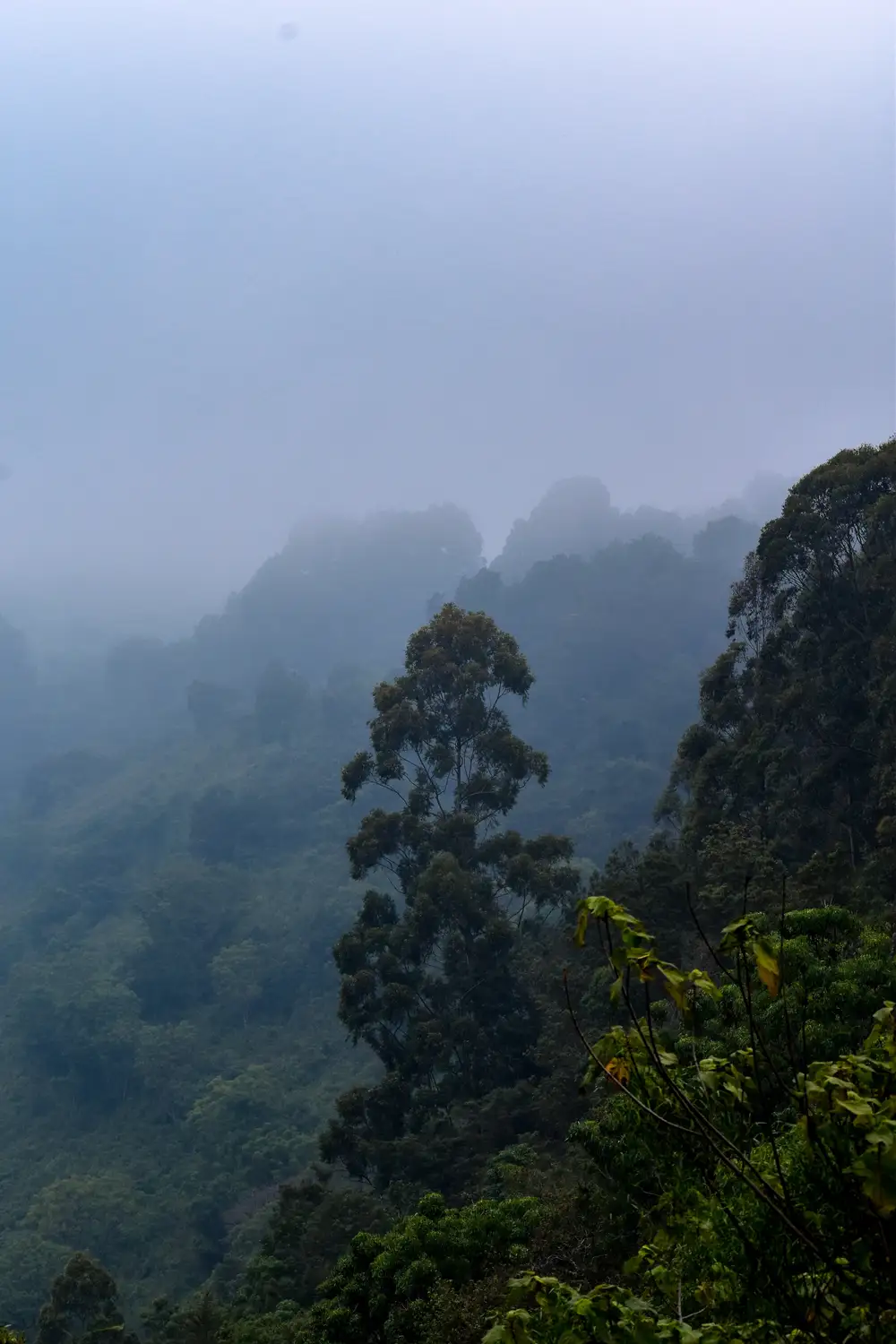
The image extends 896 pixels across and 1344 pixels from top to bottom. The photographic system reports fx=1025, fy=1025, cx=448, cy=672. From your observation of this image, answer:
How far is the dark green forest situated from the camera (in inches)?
114

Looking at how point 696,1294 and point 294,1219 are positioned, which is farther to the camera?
point 294,1219

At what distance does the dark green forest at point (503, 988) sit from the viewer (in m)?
2.89

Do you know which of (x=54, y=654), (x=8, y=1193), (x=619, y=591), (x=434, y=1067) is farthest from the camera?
(x=54, y=654)

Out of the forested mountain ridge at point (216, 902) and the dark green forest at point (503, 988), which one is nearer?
the dark green forest at point (503, 988)

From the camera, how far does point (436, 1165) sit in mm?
15234

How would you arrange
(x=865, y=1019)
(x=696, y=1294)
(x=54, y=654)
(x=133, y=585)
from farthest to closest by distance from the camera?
(x=133, y=585) < (x=54, y=654) < (x=865, y=1019) < (x=696, y=1294)

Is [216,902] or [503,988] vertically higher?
[216,902]

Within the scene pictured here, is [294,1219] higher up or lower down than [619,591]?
lower down

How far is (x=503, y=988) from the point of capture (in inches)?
711

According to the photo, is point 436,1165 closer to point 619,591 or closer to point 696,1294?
point 696,1294

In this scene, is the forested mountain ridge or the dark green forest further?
the forested mountain ridge

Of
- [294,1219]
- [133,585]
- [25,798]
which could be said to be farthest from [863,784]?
[133,585]

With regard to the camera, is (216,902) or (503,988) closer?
(503,988)

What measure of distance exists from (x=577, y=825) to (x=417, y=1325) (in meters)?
33.5
